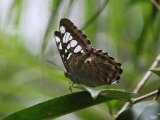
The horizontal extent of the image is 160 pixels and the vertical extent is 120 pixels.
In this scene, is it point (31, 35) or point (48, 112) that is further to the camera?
point (31, 35)

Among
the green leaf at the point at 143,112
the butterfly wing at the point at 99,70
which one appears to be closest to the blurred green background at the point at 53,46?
the butterfly wing at the point at 99,70

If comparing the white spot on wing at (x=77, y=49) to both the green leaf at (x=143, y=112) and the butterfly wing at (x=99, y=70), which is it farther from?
the green leaf at (x=143, y=112)

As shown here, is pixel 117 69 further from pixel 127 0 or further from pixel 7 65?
pixel 7 65

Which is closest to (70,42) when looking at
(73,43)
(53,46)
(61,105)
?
(73,43)

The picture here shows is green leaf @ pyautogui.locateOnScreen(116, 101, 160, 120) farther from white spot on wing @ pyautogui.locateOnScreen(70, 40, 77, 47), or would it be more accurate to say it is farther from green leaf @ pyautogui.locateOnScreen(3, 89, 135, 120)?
white spot on wing @ pyautogui.locateOnScreen(70, 40, 77, 47)

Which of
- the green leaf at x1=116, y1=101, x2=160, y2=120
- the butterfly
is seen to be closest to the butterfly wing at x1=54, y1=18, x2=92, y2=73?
the butterfly

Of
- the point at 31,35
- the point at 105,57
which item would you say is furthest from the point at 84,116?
the point at 31,35

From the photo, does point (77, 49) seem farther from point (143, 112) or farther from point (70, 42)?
A: point (143, 112)
